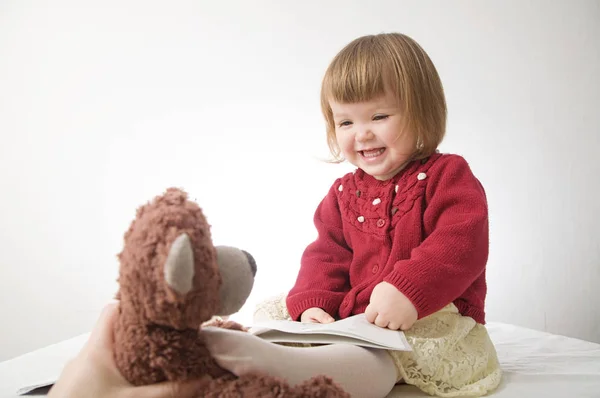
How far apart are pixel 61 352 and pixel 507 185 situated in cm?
146

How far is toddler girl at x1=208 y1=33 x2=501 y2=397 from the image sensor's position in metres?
0.94

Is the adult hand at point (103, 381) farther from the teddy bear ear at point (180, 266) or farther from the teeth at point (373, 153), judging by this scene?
the teeth at point (373, 153)

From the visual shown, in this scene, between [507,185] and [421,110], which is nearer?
[421,110]

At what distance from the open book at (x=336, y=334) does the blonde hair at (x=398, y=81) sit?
1.29 ft

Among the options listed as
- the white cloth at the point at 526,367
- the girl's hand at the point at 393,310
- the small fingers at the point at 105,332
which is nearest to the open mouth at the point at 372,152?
the girl's hand at the point at 393,310

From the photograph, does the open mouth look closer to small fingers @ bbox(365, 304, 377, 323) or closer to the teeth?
the teeth

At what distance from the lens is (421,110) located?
3.64 ft

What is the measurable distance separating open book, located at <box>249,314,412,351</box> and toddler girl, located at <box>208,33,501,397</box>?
2 cm

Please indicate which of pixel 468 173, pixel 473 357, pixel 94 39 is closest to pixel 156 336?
pixel 473 357

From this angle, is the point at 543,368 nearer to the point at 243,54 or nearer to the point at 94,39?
the point at 243,54

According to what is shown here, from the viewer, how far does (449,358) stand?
954mm

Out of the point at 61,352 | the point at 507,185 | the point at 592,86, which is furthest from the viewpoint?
the point at 507,185

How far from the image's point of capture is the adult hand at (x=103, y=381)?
26.6 inches

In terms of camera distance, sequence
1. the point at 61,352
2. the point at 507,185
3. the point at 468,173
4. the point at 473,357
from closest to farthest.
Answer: the point at 473,357
the point at 468,173
the point at 61,352
the point at 507,185
